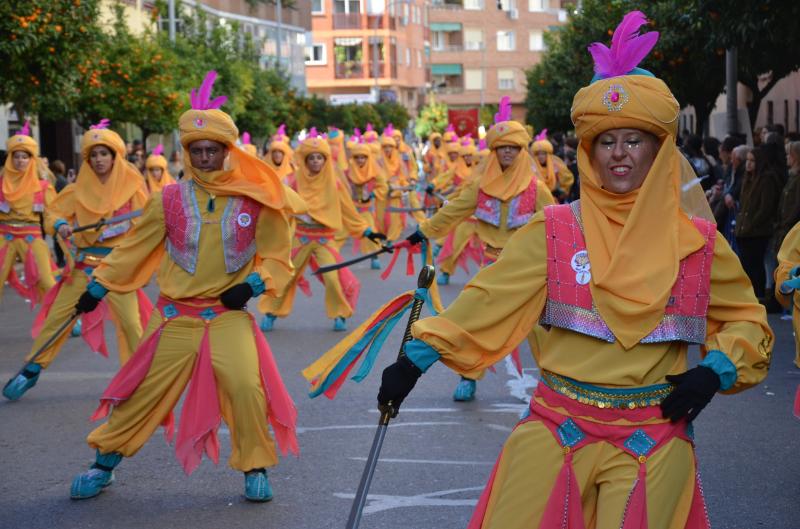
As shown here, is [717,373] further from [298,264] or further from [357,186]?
[357,186]

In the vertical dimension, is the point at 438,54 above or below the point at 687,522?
above

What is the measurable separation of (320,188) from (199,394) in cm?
740

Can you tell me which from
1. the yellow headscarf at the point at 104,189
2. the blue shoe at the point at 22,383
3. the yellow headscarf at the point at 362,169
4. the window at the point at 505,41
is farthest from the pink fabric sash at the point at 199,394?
the window at the point at 505,41

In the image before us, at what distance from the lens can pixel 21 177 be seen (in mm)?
13625

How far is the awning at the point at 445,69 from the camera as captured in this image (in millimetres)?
105375

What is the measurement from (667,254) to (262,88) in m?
38.8

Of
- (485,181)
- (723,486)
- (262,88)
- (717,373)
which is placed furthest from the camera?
(262,88)

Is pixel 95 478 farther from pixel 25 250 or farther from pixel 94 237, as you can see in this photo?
pixel 25 250

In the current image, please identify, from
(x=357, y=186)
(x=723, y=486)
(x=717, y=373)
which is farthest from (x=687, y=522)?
(x=357, y=186)

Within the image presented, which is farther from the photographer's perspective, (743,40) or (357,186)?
(357,186)

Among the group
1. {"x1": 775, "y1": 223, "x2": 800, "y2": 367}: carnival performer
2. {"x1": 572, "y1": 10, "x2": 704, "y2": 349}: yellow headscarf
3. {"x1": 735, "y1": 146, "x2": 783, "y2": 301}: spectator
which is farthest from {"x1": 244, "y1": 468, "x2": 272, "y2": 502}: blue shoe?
{"x1": 735, "y1": 146, "x2": 783, "y2": 301}: spectator

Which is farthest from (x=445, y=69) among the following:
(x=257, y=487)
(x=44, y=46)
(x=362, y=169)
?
(x=257, y=487)

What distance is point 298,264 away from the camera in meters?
14.0

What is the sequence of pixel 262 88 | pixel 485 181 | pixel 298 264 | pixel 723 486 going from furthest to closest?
1. pixel 262 88
2. pixel 298 264
3. pixel 485 181
4. pixel 723 486
